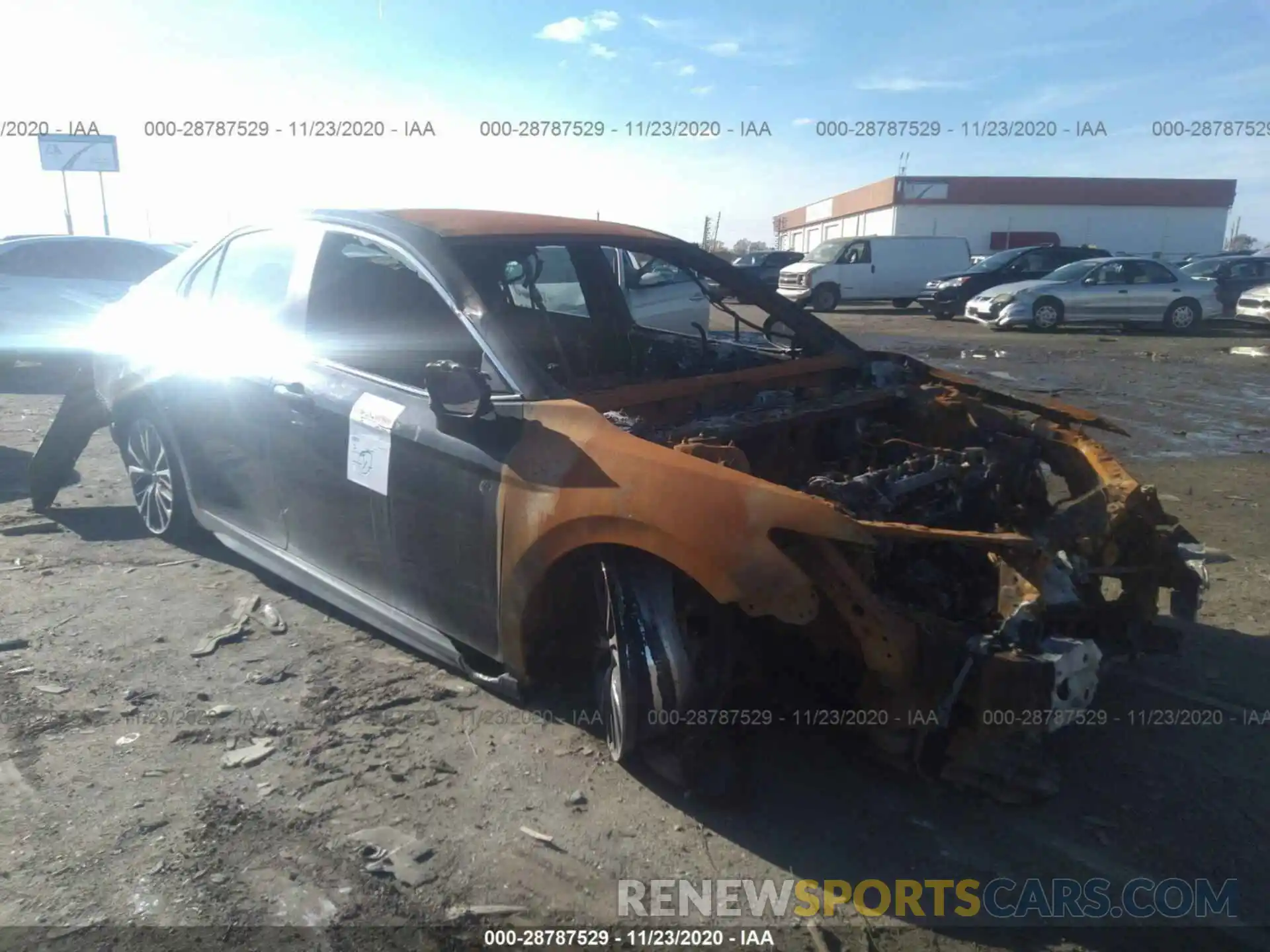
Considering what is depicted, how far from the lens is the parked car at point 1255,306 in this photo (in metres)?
18.4

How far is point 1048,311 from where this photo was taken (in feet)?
61.3

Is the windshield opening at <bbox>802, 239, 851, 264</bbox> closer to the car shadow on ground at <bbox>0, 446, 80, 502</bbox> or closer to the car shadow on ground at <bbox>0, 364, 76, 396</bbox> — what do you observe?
the car shadow on ground at <bbox>0, 364, 76, 396</bbox>

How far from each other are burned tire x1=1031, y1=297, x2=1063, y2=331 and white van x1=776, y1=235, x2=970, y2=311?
244 inches

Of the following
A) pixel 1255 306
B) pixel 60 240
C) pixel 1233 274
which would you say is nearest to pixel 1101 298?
pixel 1255 306

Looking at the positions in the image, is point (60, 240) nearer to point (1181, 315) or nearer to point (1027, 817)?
point (1027, 817)

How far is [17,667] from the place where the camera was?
3.71m

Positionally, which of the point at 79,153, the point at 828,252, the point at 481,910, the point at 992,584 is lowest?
the point at 481,910

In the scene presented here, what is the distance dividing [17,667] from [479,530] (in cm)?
211

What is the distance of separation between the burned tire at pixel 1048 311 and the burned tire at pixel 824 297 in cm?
668

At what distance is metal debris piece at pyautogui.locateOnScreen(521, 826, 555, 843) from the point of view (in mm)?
2709

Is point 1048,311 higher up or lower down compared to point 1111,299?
lower down

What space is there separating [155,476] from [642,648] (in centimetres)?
335

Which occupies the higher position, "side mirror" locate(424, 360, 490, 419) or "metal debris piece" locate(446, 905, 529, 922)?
"side mirror" locate(424, 360, 490, 419)

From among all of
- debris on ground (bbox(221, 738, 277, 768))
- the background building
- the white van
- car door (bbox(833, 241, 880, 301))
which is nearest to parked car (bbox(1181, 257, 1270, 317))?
the white van
